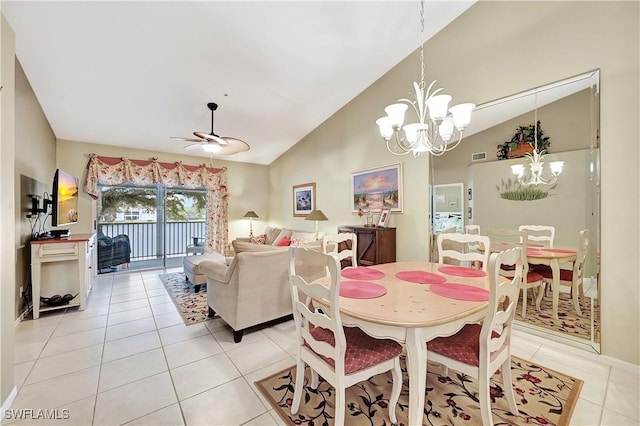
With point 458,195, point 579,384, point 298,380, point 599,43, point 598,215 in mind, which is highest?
point 599,43

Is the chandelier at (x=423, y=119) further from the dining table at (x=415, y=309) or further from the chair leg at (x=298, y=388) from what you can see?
the chair leg at (x=298, y=388)

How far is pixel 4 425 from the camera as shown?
1.47 meters

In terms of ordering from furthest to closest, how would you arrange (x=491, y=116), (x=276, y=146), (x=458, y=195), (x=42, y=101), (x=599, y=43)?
(x=276, y=146) < (x=42, y=101) < (x=458, y=195) < (x=491, y=116) < (x=599, y=43)

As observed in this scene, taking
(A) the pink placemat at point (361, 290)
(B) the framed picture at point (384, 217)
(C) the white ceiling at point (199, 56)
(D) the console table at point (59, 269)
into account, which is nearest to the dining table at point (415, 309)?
(A) the pink placemat at point (361, 290)

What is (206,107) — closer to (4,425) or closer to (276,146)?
(276,146)

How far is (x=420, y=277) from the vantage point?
193 cm

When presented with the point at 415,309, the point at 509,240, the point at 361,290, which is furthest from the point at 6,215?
the point at 509,240

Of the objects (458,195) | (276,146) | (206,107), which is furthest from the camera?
(276,146)

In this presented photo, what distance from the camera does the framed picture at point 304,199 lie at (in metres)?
5.26

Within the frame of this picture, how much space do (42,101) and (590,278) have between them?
651cm

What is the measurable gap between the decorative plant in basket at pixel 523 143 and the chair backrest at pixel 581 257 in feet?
2.79

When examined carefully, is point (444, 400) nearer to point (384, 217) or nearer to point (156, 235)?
point (384, 217)

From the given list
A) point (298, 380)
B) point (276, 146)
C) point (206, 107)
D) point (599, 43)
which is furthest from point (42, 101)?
point (599, 43)

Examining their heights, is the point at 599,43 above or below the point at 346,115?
below
